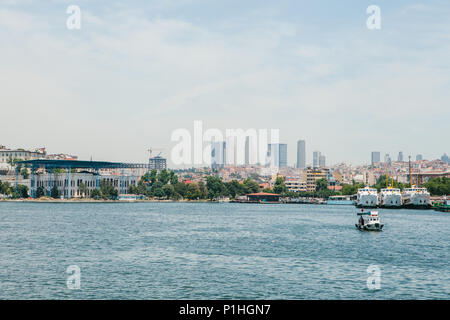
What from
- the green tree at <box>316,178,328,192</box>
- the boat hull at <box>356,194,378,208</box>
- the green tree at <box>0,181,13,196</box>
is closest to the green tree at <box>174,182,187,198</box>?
the green tree at <box>0,181,13,196</box>

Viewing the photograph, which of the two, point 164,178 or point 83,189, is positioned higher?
point 164,178

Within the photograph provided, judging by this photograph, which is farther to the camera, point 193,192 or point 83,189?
point 193,192

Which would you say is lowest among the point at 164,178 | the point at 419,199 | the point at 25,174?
the point at 419,199

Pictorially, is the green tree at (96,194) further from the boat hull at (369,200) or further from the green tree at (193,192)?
the boat hull at (369,200)

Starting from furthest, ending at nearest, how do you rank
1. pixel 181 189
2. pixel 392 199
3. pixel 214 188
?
1. pixel 214 188
2. pixel 181 189
3. pixel 392 199

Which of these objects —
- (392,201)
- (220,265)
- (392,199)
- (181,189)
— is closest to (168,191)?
(181,189)

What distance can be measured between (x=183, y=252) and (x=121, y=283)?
10.1m

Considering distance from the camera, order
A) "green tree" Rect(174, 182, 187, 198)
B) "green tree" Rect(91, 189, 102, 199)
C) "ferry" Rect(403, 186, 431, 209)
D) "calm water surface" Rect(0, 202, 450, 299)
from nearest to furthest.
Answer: "calm water surface" Rect(0, 202, 450, 299)
"ferry" Rect(403, 186, 431, 209)
"green tree" Rect(91, 189, 102, 199)
"green tree" Rect(174, 182, 187, 198)

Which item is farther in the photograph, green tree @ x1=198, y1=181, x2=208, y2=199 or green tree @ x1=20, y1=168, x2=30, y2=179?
green tree @ x1=198, y1=181, x2=208, y2=199

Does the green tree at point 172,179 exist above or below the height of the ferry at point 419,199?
above
